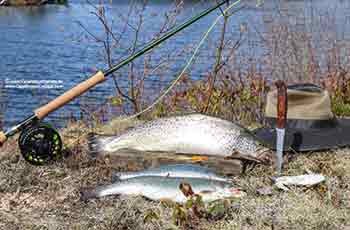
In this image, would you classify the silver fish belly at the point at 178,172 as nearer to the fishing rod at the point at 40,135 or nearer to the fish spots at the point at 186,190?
the fish spots at the point at 186,190

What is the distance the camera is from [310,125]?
429 centimetres

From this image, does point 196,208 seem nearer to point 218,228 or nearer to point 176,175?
A: point 218,228

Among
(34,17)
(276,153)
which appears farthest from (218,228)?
(34,17)

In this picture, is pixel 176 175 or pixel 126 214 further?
pixel 176 175

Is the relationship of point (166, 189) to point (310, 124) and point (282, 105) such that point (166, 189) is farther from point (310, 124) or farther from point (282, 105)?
point (310, 124)

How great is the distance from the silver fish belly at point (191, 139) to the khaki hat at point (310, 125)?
0.88 feet

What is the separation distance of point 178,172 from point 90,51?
9058 millimetres

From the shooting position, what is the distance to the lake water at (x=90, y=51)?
8.02m

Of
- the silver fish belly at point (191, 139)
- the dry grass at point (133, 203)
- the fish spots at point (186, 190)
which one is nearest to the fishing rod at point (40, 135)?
the dry grass at point (133, 203)

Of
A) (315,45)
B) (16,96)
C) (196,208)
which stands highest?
(315,45)

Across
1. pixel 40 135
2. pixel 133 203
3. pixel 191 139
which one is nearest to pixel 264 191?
pixel 191 139

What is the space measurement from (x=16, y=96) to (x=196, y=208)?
700 cm

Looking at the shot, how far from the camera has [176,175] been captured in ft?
11.9

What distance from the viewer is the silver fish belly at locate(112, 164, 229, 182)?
11.9 feet
